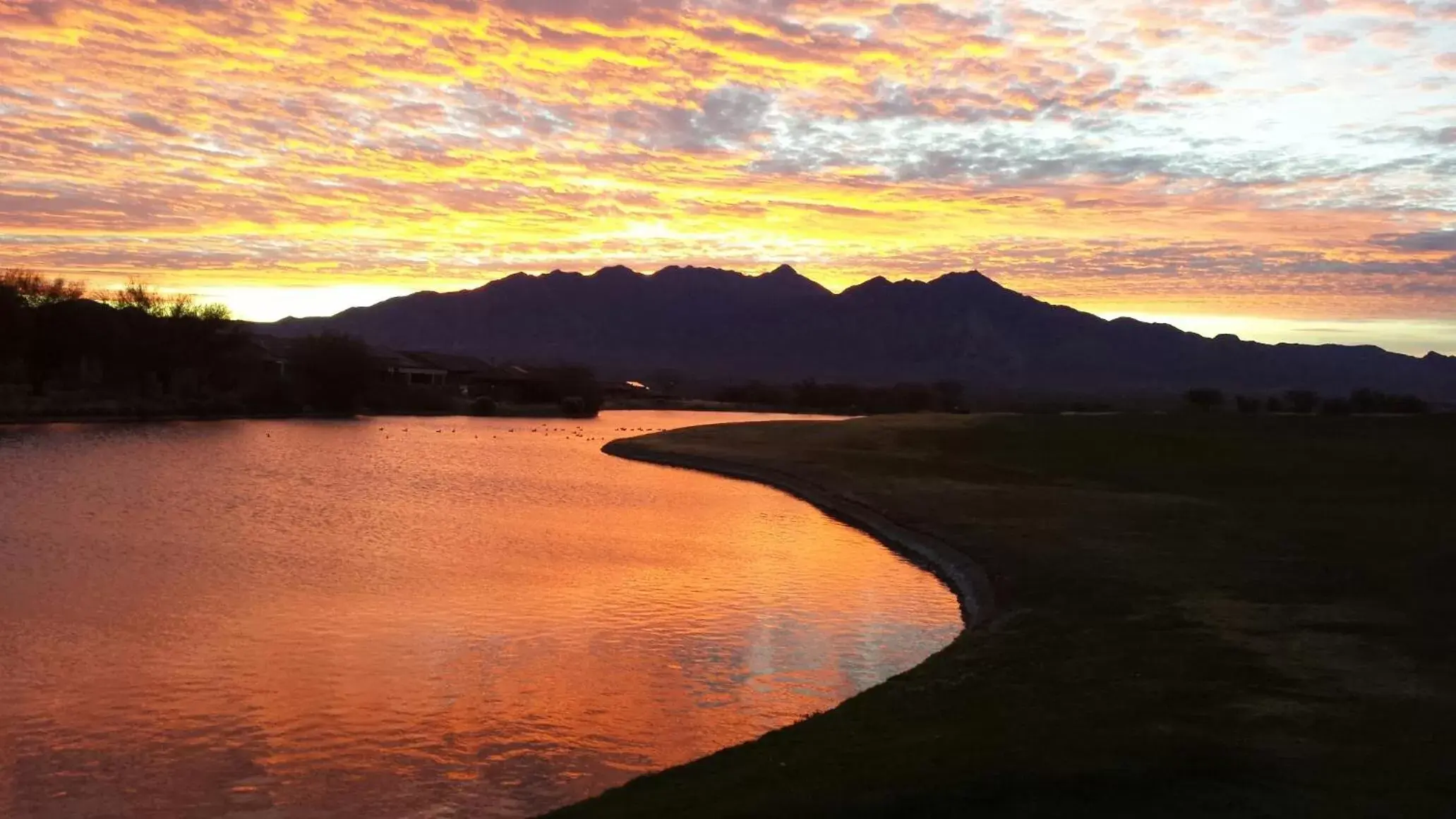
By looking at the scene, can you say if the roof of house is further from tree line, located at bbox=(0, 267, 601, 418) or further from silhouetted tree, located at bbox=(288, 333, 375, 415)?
silhouetted tree, located at bbox=(288, 333, 375, 415)

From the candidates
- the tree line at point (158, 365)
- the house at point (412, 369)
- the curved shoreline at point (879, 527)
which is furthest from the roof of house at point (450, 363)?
the curved shoreline at point (879, 527)

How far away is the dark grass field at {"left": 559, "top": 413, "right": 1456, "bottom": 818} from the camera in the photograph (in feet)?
33.6

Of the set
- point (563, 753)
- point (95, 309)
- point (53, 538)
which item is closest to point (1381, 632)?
point (563, 753)

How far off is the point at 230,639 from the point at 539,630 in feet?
18.1

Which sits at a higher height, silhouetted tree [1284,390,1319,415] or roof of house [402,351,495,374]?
roof of house [402,351,495,374]

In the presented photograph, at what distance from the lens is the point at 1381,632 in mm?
17047

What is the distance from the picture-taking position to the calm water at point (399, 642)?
13.2 metres

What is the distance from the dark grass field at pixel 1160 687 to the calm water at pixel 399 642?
2.36 meters

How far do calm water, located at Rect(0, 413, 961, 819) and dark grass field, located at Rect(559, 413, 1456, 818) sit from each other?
2.36 m

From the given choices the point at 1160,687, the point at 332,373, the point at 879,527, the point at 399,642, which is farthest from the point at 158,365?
the point at 1160,687

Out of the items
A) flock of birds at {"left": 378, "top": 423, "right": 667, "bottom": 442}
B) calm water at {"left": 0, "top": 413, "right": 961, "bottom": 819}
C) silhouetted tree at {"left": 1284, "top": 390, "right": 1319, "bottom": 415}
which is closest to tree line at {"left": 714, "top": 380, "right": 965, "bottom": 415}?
silhouetted tree at {"left": 1284, "top": 390, "right": 1319, "bottom": 415}

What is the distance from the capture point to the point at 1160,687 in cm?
1402

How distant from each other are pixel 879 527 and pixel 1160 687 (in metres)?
23.1

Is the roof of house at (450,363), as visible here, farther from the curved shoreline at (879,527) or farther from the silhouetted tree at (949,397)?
the curved shoreline at (879,527)
